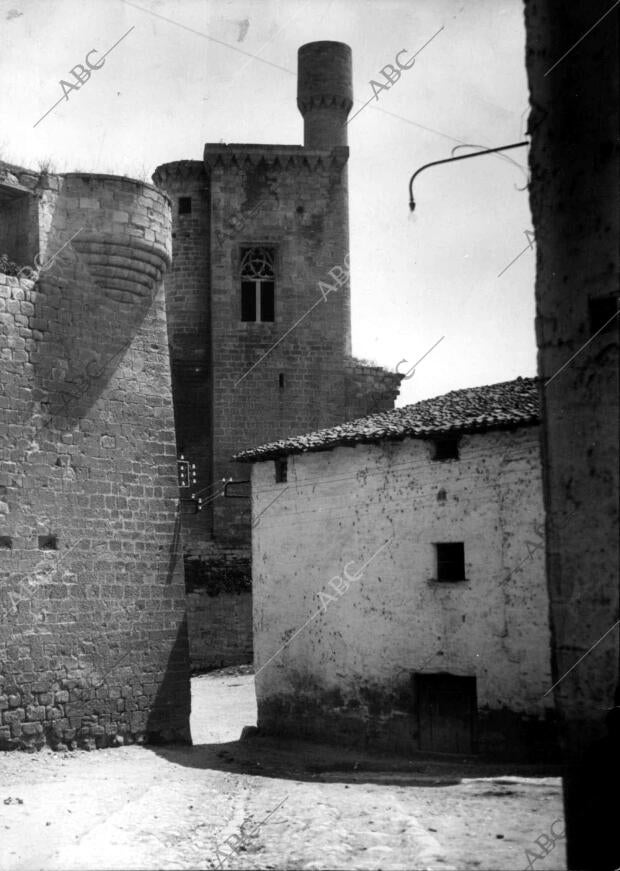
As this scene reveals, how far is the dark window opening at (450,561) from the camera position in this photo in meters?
14.4

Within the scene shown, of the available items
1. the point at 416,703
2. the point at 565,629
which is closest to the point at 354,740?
the point at 416,703

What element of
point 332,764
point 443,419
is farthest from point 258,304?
point 332,764

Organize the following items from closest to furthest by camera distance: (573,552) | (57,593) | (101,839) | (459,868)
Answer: (573,552) → (459,868) → (101,839) → (57,593)

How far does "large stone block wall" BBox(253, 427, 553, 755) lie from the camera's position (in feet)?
44.3

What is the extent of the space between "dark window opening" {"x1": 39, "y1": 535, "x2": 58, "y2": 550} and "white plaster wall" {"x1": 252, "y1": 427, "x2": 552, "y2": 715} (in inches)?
181

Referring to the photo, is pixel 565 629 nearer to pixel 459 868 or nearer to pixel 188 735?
pixel 459 868

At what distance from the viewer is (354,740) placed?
15031 millimetres

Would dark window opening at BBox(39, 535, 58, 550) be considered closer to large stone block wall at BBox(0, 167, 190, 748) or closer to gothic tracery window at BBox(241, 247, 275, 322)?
large stone block wall at BBox(0, 167, 190, 748)

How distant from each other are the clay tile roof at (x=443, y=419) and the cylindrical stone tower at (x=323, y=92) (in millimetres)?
15309

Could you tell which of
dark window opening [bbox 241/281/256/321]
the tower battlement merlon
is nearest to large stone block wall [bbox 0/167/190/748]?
dark window opening [bbox 241/281/256/321]

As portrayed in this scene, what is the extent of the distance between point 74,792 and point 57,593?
2.74 meters

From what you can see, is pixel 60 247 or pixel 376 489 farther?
pixel 376 489

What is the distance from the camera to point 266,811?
30.8 feet

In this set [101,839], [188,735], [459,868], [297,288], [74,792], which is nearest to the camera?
[459,868]
